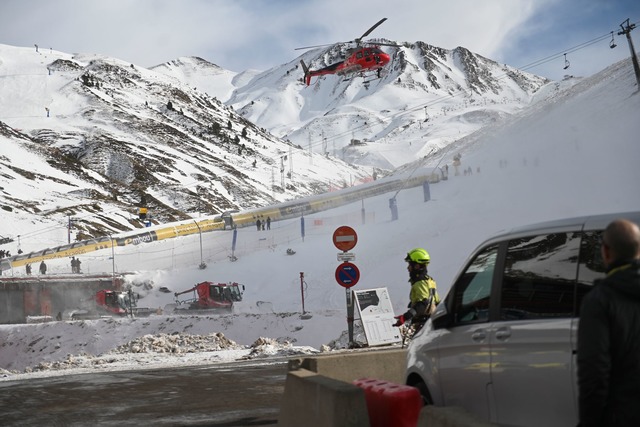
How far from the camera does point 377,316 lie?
16.8m

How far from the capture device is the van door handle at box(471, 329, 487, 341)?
4.97 meters

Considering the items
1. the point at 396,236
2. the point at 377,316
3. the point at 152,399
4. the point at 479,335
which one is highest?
the point at 396,236

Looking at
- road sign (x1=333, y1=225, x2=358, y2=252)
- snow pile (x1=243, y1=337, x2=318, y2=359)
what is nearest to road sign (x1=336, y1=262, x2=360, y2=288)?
road sign (x1=333, y1=225, x2=358, y2=252)

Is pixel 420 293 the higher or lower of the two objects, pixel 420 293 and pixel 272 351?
the higher

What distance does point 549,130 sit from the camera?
52.6 meters

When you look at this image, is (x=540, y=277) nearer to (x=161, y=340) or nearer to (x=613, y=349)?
(x=613, y=349)

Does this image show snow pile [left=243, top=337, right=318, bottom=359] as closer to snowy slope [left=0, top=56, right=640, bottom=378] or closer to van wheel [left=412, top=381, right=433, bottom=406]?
snowy slope [left=0, top=56, right=640, bottom=378]

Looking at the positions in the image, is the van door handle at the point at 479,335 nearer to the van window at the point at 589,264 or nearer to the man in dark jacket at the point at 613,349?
the van window at the point at 589,264

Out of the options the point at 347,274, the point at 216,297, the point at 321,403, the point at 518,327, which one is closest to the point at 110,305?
the point at 216,297

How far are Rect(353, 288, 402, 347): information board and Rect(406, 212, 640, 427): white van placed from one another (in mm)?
10772

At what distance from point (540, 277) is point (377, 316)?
12350 millimetres

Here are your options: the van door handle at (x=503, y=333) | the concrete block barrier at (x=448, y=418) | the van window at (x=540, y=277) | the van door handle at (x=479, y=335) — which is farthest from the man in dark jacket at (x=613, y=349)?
the van door handle at (x=479, y=335)

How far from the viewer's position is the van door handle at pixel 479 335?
196 inches

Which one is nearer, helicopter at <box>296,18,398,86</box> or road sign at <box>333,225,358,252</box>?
road sign at <box>333,225,358,252</box>
